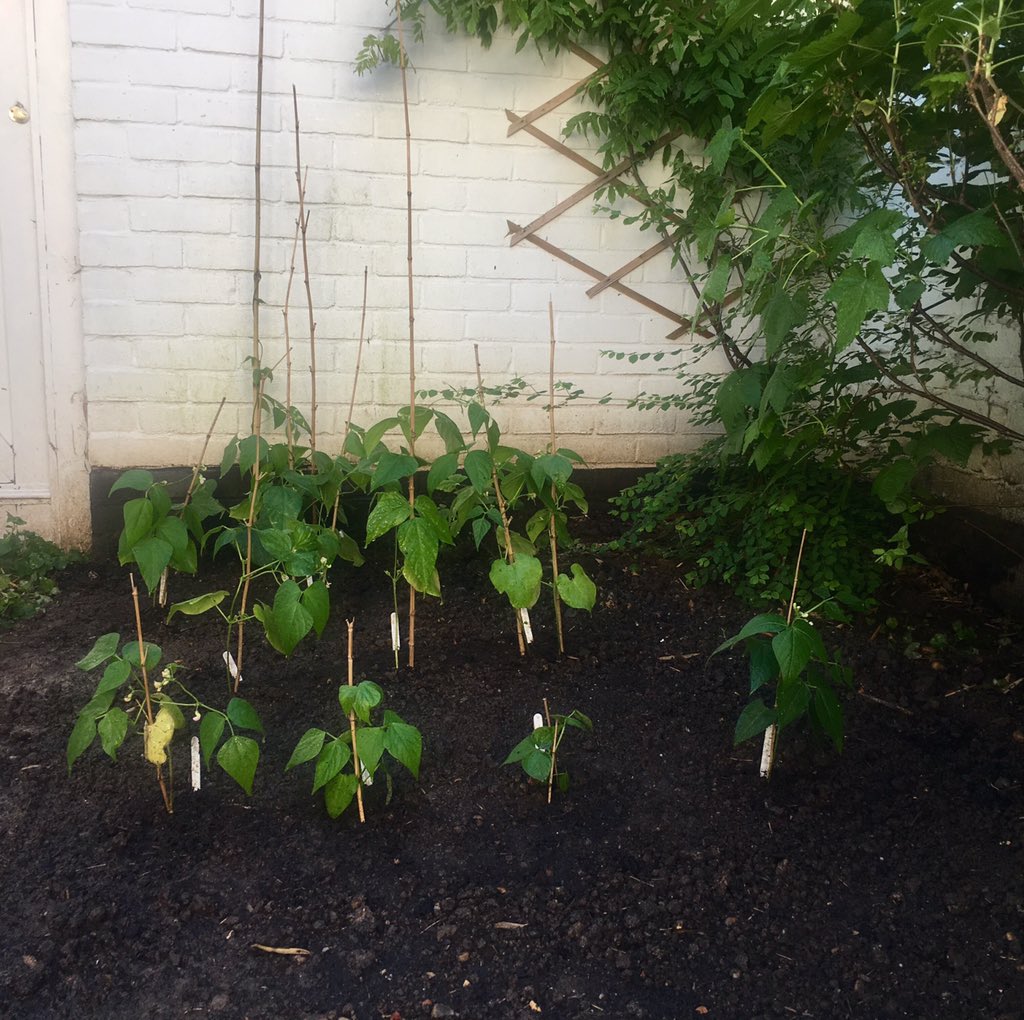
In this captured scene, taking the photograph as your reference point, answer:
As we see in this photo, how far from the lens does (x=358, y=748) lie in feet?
5.86

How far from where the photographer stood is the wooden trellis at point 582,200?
317 centimetres

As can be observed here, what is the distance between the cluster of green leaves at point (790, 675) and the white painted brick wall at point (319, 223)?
1.68m

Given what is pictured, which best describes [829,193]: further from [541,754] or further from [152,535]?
[152,535]

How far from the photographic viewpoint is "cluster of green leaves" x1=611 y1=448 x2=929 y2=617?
2666mm

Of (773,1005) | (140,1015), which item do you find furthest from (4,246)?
(773,1005)

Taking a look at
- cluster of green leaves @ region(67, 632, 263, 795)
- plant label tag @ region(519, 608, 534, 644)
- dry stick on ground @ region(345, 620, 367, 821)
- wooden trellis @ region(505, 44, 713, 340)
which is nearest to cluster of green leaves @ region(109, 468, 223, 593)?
A: cluster of green leaves @ region(67, 632, 263, 795)

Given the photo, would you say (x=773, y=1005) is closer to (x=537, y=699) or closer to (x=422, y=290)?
(x=537, y=699)

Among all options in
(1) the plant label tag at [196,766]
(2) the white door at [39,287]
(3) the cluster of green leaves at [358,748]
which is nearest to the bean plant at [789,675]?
(3) the cluster of green leaves at [358,748]

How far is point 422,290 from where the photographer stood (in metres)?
3.24

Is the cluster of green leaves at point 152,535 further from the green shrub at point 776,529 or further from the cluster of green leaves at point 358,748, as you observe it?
the green shrub at point 776,529

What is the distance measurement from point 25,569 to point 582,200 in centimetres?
225

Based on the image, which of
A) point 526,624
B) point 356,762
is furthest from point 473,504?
point 356,762

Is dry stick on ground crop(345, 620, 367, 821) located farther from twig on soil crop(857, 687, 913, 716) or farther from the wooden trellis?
the wooden trellis

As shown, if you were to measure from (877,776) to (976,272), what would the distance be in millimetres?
1120
